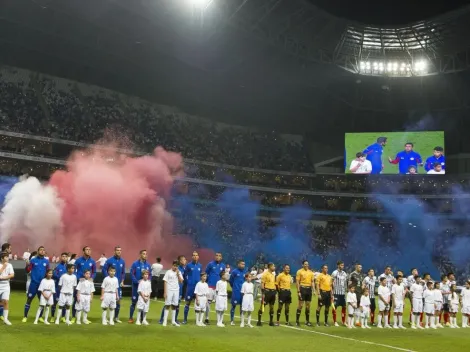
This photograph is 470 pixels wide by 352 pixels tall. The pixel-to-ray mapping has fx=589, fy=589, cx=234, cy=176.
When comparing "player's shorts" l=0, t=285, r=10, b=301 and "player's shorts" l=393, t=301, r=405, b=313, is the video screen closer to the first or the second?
"player's shorts" l=393, t=301, r=405, b=313

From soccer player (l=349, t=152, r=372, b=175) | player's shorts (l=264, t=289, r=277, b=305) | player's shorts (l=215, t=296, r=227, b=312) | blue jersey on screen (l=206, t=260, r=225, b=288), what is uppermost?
soccer player (l=349, t=152, r=372, b=175)

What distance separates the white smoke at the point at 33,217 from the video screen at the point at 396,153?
2864 centimetres

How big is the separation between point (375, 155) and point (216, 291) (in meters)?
38.7

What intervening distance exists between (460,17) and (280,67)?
16.3m

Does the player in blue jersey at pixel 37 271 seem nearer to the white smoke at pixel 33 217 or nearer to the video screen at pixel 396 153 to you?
the white smoke at pixel 33 217

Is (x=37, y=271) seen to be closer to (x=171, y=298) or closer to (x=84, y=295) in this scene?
(x=84, y=295)

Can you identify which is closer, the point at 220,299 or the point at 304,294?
the point at 220,299

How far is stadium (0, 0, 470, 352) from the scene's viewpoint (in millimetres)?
40656

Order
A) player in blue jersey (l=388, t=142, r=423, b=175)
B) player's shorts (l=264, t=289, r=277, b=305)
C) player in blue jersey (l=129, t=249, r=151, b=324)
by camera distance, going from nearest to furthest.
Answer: player in blue jersey (l=129, t=249, r=151, b=324), player's shorts (l=264, t=289, r=277, b=305), player in blue jersey (l=388, t=142, r=423, b=175)

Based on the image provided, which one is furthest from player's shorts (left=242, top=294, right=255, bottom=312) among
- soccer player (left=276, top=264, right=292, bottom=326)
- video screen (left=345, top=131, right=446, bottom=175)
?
video screen (left=345, top=131, right=446, bottom=175)

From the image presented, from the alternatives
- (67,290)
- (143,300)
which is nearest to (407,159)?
(143,300)

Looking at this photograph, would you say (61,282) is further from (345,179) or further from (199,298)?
(345,179)

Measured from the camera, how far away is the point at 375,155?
182 ft

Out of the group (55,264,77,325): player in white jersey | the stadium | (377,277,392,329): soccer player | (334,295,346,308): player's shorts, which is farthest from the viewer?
the stadium
